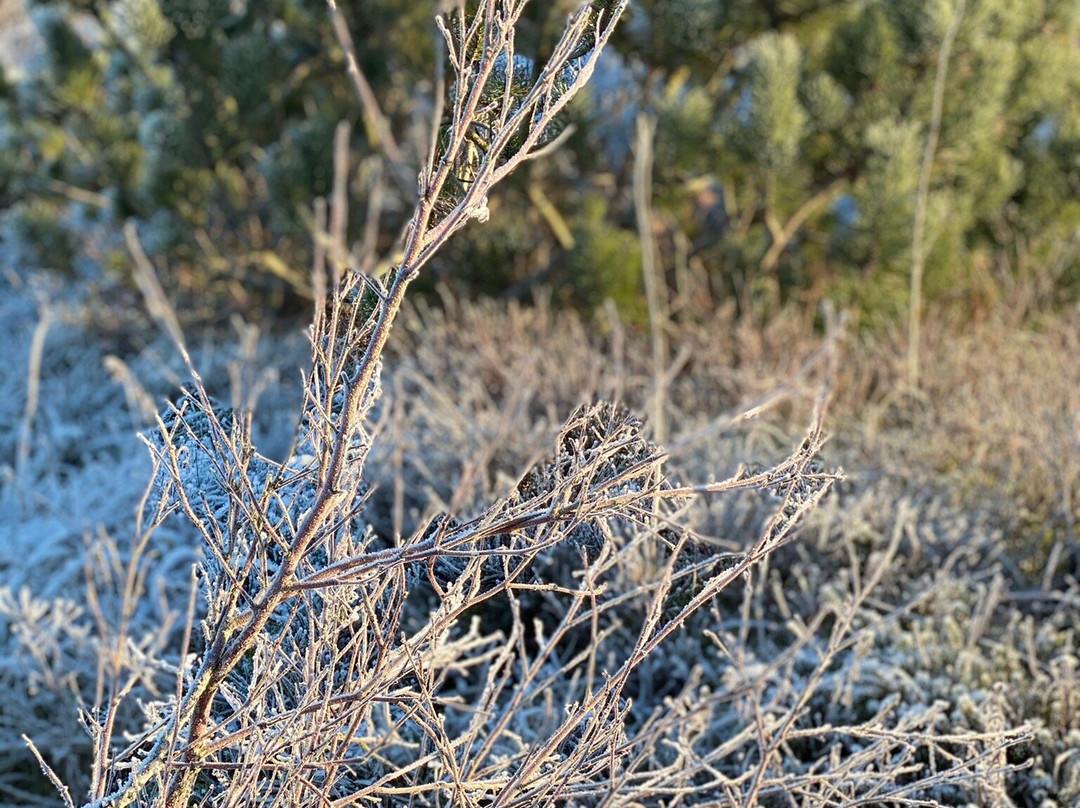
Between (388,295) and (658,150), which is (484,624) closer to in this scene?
(388,295)

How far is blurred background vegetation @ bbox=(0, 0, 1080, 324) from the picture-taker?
3.80 metres

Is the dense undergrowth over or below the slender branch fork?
below

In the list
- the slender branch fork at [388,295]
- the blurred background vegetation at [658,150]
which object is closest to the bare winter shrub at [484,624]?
the slender branch fork at [388,295]

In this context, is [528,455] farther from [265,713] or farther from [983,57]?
[983,57]

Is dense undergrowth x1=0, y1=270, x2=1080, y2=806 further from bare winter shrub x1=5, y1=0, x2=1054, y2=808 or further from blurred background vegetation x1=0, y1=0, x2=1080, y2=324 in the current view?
blurred background vegetation x1=0, y1=0, x2=1080, y2=324

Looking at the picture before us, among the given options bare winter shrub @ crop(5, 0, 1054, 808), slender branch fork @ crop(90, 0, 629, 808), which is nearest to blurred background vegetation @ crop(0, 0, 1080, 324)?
bare winter shrub @ crop(5, 0, 1054, 808)

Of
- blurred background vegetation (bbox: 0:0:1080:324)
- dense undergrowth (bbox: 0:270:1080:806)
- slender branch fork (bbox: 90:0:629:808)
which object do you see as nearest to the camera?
slender branch fork (bbox: 90:0:629:808)

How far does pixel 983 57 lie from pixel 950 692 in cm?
257

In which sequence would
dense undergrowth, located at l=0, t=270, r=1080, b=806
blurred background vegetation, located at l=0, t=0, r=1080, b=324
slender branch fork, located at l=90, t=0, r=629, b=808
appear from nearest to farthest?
slender branch fork, located at l=90, t=0, r=629, b=808
dense undergrowth, located at l=0, t=270, r=1080, b=806
blurred background vegetation, located at l=0, t=0, r=1080, b=324

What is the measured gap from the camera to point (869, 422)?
297cm

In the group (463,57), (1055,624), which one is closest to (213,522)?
(463,57)

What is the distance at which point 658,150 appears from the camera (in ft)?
12.6

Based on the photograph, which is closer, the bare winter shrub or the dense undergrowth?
the bare winter shrub

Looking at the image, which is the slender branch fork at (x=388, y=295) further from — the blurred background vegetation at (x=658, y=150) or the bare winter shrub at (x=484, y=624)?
the blurred background vegetation at (x=658, y=150)
